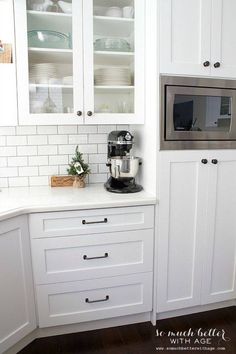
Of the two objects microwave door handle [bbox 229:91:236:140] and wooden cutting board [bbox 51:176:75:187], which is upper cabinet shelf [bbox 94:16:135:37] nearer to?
microwave door handle [bbox 229:91:236:140]

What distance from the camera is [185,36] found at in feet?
5.05

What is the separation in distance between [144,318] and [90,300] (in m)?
0.44

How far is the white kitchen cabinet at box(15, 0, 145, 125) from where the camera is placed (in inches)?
63.9

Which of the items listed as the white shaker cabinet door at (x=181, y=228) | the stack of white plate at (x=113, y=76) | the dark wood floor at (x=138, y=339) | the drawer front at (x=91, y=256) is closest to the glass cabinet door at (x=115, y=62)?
the stack of white plate at (x=113, y=76)

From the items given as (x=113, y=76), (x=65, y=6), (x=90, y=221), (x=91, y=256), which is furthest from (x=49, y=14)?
(x=91, y=256)

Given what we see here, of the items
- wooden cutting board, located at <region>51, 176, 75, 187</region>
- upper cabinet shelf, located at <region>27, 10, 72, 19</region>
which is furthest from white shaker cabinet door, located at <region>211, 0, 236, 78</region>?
wooden cutting board, located at <region>51, 176, 75, 187</region>

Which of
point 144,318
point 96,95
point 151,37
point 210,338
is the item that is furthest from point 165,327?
point 151,37

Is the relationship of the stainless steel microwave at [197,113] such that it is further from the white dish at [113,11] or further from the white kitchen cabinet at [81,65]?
the white dish at [113,11]

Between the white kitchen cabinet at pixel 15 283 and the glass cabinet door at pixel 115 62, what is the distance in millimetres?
825

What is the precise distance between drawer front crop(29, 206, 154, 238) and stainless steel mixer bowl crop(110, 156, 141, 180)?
0.26 m

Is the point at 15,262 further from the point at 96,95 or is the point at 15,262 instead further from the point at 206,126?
the point at 206,126

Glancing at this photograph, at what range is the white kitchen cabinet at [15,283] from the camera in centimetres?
139

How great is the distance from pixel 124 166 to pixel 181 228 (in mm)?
551

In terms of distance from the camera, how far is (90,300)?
1641 millimetres
